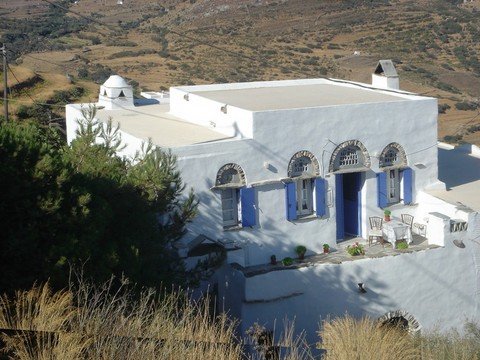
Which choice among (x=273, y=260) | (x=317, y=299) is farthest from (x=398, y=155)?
(x=317, y=299)

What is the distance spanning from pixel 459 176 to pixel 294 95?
4.76 metres

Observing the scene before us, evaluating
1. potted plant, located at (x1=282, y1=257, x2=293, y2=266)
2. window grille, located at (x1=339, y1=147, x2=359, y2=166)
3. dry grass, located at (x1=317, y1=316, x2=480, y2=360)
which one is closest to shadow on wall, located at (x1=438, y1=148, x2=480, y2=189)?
window grille, located at (x1=339, y1=147, x2=359, y2=166)

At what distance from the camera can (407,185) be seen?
59.4 ft

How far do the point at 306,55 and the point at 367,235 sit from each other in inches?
1590

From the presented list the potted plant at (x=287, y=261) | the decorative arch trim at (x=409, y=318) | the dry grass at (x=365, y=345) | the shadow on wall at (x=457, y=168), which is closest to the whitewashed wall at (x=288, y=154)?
the potted plant at (x=287, y=261)

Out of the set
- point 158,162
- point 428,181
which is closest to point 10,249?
point 158,162

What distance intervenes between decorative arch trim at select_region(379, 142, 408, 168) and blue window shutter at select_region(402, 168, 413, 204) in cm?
18

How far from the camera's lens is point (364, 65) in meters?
51.7

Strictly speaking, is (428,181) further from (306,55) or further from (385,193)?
(306,55)

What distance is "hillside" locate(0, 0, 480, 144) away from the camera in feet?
161

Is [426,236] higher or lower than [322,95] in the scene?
lower

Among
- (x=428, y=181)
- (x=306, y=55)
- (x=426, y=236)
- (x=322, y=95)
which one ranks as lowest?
(x=426, y=236)

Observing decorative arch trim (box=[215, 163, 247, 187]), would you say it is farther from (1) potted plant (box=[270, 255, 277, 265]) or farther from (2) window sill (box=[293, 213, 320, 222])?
(1) potted plant (box=[270, 255, 277, 265])

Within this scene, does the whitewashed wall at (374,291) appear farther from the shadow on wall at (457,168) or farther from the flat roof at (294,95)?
the flat roof at (294,95)
